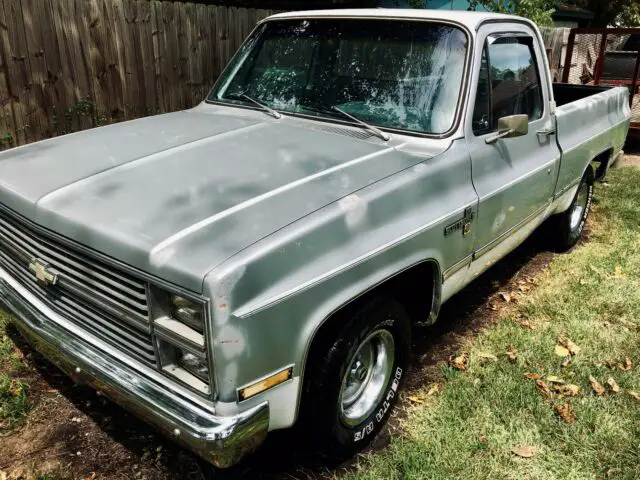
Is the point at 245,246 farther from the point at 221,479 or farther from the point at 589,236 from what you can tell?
the point at 589,236

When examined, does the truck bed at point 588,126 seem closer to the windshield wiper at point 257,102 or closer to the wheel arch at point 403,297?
the wheel arch at point 403,297

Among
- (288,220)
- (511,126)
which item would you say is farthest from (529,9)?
(288,220)

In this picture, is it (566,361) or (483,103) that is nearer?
(483,103)

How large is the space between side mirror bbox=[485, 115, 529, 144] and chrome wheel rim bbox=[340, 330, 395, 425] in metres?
1.34

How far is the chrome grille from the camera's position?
224 centimetres

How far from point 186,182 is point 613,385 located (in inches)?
109

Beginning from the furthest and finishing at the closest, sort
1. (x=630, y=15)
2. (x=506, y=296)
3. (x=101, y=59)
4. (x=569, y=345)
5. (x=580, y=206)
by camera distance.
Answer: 1. (x=630, y=15)
2. (x=101, y=59)
3. (x=580, y=206)
4. (x=506, y=296)
5. (x=569, y=345)

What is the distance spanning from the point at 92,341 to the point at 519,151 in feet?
9.13

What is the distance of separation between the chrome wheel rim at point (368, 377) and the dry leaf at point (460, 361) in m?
0.79

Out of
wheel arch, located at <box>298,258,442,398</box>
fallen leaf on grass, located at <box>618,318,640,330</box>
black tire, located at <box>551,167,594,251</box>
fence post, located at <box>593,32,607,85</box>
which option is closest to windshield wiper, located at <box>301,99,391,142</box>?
wheel arch, located at <box>298,258,442,398</box>

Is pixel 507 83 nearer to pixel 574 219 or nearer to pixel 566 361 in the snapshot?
pixel 566 361

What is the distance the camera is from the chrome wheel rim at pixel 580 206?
5457 mm

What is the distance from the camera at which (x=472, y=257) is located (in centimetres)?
336

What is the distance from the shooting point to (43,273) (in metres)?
2.56
